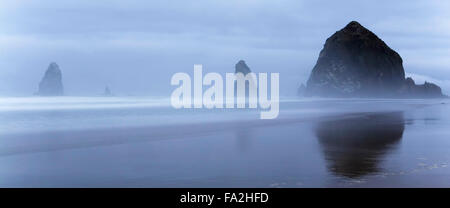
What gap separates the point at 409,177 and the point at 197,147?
9.38 metres

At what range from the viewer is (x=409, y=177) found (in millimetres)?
12000

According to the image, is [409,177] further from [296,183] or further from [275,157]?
[275,157]

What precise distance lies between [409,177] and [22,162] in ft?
38.1

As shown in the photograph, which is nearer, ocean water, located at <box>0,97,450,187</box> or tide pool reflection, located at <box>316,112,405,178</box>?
ocean water, located at <box>0,97,450,187</box>

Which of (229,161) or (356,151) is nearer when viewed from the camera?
(229,161)

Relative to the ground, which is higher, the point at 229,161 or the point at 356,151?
the point at 356,151

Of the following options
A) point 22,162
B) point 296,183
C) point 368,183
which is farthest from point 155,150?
point 368,183

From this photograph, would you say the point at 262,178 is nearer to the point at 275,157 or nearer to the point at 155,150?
the point at 275,157

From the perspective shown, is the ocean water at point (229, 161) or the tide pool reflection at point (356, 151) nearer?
the ocean water at point (229, 161)

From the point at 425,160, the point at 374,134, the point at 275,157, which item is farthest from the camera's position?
the point at 374,134
